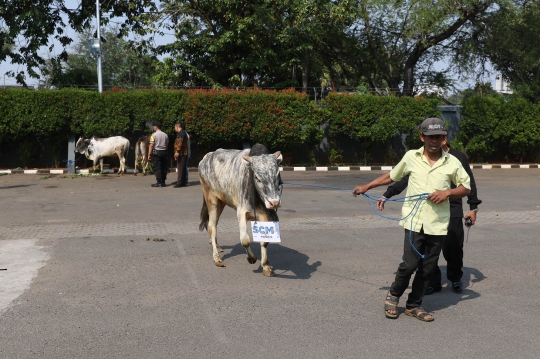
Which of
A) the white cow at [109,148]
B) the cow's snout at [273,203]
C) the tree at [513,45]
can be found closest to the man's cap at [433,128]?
the cow's snout at [273,203]

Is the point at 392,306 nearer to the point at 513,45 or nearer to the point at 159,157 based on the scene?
the point at 159,157

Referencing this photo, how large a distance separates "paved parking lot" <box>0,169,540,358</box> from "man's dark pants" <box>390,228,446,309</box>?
0.29 m

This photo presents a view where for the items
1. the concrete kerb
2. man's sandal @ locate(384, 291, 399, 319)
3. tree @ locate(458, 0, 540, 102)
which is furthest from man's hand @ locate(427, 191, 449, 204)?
tree @ locate(458, 0, 540, 102)

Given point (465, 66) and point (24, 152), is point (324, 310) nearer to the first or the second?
point (24, 152)

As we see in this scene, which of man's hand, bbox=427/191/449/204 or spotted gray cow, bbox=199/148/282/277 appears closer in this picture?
man's hand, bbox=427/191/449/204

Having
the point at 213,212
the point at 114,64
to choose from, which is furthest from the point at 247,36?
the point at 114,64

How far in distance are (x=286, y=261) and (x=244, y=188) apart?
149 centimetres

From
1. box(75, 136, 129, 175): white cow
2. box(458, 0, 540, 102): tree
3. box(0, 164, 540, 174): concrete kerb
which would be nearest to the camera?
box(75, 136, 129, 175): white cow

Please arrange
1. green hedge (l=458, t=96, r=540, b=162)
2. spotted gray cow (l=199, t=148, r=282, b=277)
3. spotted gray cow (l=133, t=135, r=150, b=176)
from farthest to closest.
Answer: green hedge (l=458, t=96, r=540, b=162), spotted gray cow (l=133, t=135, r=150, b=176), spotted gray cow (l=199, t=148, r=282, b=277)

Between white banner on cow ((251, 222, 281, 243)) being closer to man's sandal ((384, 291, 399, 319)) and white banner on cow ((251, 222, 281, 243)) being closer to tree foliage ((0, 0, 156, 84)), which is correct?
man's sandal ((384, 291, 399, 319))

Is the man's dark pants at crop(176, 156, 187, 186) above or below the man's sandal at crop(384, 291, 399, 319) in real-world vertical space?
above

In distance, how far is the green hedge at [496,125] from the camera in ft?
90.0

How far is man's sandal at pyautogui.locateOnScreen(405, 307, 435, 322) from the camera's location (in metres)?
6.04

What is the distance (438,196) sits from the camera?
5809 millimetres
